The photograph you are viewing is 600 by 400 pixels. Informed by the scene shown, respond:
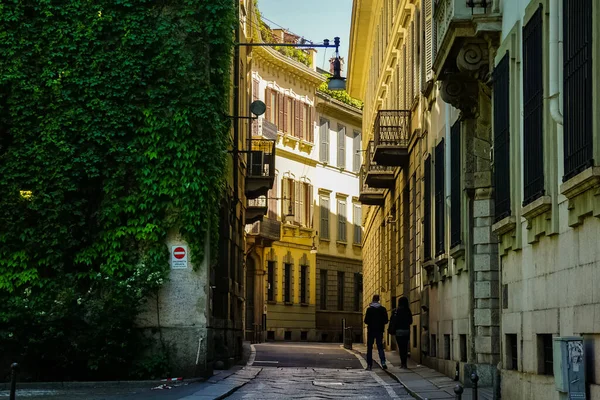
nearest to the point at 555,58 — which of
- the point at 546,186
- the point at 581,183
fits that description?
the point at 546,186

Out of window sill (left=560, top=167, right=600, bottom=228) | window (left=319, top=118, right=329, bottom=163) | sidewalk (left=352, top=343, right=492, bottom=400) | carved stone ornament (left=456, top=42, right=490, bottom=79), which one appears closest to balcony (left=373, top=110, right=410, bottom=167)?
sidewalk (left=352, top=343, right=492, bottom=400)

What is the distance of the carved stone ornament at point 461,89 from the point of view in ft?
66.1

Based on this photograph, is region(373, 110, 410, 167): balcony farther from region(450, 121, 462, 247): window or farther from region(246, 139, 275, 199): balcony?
region(450, 121, 462, 247): window

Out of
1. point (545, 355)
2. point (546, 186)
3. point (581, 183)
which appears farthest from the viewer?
point (545, 355)

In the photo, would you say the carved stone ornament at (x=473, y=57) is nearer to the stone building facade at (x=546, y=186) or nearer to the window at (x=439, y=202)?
the stone building facade at (x=546, y=186)

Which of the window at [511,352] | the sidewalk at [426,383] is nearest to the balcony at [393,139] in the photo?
the sidewalk at [426,383]

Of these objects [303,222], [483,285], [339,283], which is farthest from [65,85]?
[339,283]

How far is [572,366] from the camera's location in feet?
36.5

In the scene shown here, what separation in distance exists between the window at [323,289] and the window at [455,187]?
144 feet

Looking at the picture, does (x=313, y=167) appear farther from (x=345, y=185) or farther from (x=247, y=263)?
(x=247, y=263)

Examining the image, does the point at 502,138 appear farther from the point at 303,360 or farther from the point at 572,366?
the point at 303,360

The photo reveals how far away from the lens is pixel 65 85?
2227 centimetres

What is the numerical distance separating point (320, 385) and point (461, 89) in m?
5.63

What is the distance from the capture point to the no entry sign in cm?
2212
